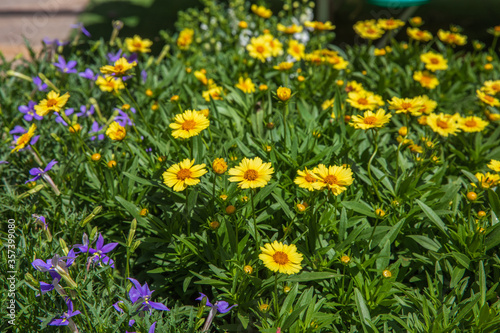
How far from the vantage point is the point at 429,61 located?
2686 millimetres

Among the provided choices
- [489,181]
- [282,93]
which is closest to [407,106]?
[489,181]

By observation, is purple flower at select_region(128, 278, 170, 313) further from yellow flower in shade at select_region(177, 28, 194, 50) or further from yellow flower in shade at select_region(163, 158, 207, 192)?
yellow flower in shade at select_region(177, 28, 194, 50)

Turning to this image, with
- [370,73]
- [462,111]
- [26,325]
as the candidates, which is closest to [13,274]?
[26,325]

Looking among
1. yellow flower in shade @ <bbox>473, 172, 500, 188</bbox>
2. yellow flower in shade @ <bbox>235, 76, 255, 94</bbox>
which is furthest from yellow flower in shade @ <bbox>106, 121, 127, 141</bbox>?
Answer: yellow flower in shade @ <bbox>473, 172, 500, 188</bbox>

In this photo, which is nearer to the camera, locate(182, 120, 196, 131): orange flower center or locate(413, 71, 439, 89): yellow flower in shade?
locate(182, 120, 196, 131): orange flower center

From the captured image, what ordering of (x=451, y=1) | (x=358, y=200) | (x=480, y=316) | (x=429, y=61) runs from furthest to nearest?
(x=451, y=1), (x=429, y=61), (x=358, y=200), (x=480, y=316)

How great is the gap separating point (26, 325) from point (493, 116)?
2.45 metres

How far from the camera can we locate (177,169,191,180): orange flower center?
1458 millimetres

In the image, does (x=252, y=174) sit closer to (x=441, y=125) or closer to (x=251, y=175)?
(x=251, y=175)

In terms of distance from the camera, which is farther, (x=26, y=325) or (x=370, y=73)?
(x=370, y=73)

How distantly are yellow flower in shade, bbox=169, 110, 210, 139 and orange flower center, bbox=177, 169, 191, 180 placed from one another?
14cm

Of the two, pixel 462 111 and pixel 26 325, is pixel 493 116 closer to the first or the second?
pixel 462 111

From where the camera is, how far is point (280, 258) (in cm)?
131

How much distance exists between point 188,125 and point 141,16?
510 cm
